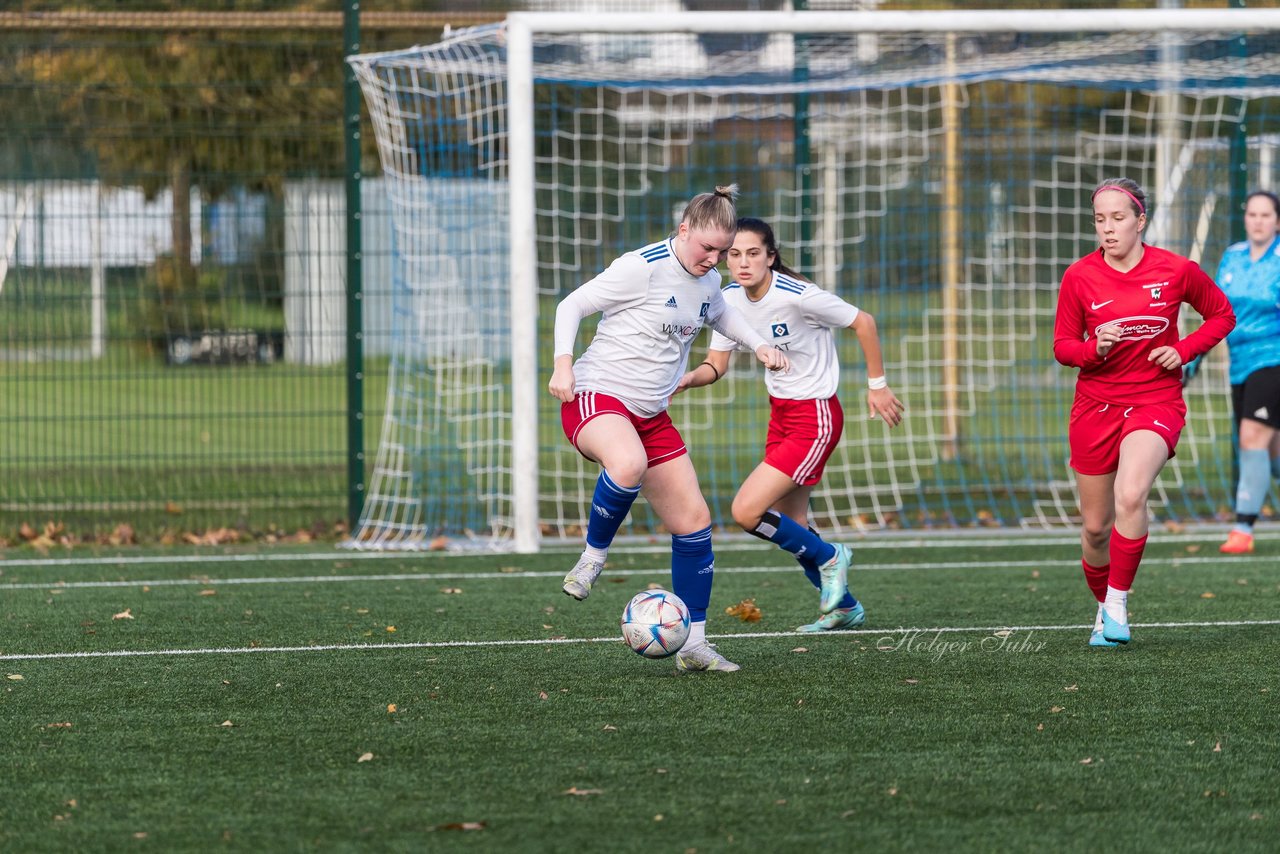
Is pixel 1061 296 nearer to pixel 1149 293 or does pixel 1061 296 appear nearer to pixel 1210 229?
pixel 1149 293

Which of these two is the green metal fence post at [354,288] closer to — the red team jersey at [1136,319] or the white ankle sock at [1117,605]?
the red team jersey at [1136,319]

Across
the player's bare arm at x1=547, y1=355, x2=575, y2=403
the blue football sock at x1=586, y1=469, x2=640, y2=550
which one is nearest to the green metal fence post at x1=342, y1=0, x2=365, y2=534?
the blue football sock at x1=586, y1=469, x2=640, y2=550

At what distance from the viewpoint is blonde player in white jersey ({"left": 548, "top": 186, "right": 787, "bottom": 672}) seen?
19.4 feet

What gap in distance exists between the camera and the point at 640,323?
601 centimetres

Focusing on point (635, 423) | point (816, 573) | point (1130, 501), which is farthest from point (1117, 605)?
point (635, 423)

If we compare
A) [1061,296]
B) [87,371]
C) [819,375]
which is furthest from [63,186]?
[1061,296]

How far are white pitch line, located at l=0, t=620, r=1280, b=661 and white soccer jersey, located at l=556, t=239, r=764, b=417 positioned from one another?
4.15 ft

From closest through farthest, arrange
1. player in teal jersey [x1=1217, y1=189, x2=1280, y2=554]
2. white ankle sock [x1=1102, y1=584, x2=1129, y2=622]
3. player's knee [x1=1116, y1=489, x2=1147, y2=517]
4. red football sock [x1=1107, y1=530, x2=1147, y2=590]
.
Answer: player's knee [x1=1116, y1=489, x2=1147, y2=517] → red football sock [x1=1107, y1=530, x2=1147, y2=590] → white ankle sock [x1=1102, y1=584, x2=1129, y2=622] → player in teal jersey [x1=1217, y1=189, x2=1280, y2=554]

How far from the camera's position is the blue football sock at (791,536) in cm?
691

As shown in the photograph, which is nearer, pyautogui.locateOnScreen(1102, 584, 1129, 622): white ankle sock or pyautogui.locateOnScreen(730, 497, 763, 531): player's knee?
pyautogui.locateOnScreen(1102, 584, 1129, 622): white ankle sock

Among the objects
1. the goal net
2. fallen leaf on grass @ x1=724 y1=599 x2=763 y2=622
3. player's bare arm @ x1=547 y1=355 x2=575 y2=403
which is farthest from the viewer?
the goal net

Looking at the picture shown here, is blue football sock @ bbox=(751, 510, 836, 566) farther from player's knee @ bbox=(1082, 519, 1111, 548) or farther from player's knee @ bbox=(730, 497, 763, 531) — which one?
player's knee @ bbox=(1082, 519, 1111, 548)

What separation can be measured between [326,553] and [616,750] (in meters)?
5.42

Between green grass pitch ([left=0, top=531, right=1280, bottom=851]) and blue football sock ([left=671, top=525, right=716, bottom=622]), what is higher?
blue football sock ([left=671, top=525, right=716, bottom=622])
